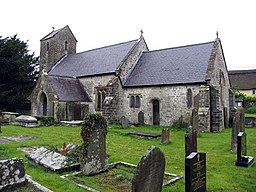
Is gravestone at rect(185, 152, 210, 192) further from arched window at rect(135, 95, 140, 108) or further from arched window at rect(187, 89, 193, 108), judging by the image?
arched window at rect(135, 95, 140, 108)

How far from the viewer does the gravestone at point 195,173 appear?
17.1ft

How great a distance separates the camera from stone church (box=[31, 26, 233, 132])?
1947cm

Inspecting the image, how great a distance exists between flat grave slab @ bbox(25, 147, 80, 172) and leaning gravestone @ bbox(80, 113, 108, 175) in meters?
0.46

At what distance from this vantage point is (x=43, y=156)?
8023 mm

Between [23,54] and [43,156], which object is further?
[23,54]

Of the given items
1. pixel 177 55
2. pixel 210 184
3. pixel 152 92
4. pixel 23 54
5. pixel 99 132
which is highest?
pixel 23 54

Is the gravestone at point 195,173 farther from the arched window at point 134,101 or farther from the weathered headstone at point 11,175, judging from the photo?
the arched window at point 134,101

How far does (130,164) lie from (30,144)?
567cm

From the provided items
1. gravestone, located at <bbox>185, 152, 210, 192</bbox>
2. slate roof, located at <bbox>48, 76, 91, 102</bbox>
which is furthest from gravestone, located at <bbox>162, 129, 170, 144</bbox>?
slate roof, located at <bbox>48, 76, 91, 102</bbox>

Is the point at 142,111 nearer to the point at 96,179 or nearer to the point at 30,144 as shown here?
the point at 30,144

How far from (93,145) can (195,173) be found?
10.8 ft

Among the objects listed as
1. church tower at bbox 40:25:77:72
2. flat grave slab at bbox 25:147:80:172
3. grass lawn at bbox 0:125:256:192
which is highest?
church tower at bbox 40:25:77:72

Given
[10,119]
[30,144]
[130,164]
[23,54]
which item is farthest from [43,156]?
[23,54]

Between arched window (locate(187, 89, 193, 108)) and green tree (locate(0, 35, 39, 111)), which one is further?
green tree (locate(0, 35, 39, 111))
